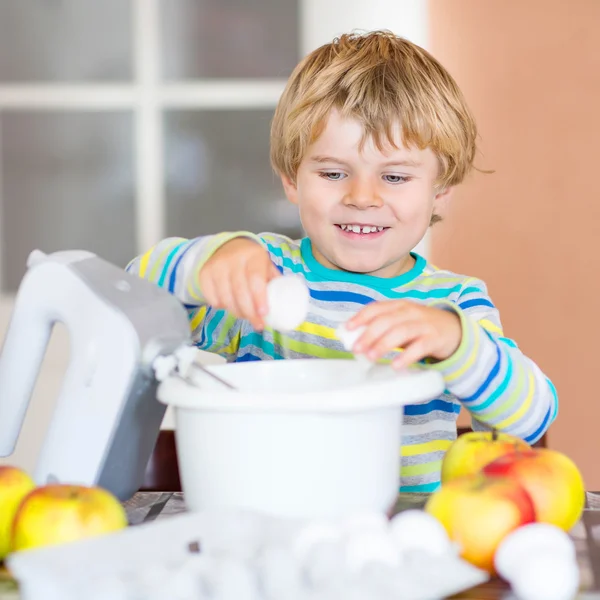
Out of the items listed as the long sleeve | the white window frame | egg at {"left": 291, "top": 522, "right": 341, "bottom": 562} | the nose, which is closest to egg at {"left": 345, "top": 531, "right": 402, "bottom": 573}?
egg at {"left": 291, "top": 522, "right": 341, "bottom": 562}

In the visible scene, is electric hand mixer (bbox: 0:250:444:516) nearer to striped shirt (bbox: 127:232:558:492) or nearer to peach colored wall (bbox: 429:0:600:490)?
striped shirt (bbox: 127:232:558:492)

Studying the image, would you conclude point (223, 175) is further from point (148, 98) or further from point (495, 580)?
point (495, 580)

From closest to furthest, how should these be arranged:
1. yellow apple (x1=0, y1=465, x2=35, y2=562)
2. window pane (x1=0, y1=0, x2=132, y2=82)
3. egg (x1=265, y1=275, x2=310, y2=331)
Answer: yellow apple (x1=0, y1=465, x2=35, y2=562) < egg (x1=265, y1=275, x2=310, y2=331) < window pane (x1=0, y1=0, x2=132, y2=82)

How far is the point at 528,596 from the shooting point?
2.06ft

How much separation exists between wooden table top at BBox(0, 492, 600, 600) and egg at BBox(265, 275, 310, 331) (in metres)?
0.20

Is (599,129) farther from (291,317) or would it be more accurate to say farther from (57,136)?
(291,317)

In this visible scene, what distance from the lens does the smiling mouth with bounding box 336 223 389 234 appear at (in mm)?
1241

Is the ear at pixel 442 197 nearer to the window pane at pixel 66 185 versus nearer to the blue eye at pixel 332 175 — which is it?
the blue eye at pixel 332 175

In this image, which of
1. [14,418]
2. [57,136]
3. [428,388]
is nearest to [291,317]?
[428,388]

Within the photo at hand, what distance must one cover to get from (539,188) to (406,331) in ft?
5.39

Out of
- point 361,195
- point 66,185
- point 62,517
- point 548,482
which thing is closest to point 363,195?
point 361,195

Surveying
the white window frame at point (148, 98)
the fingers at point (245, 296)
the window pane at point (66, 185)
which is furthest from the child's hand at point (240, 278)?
the window pane at point (66, 185)

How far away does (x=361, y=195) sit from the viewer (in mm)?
1183

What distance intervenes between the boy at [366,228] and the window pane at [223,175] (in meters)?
1.26
